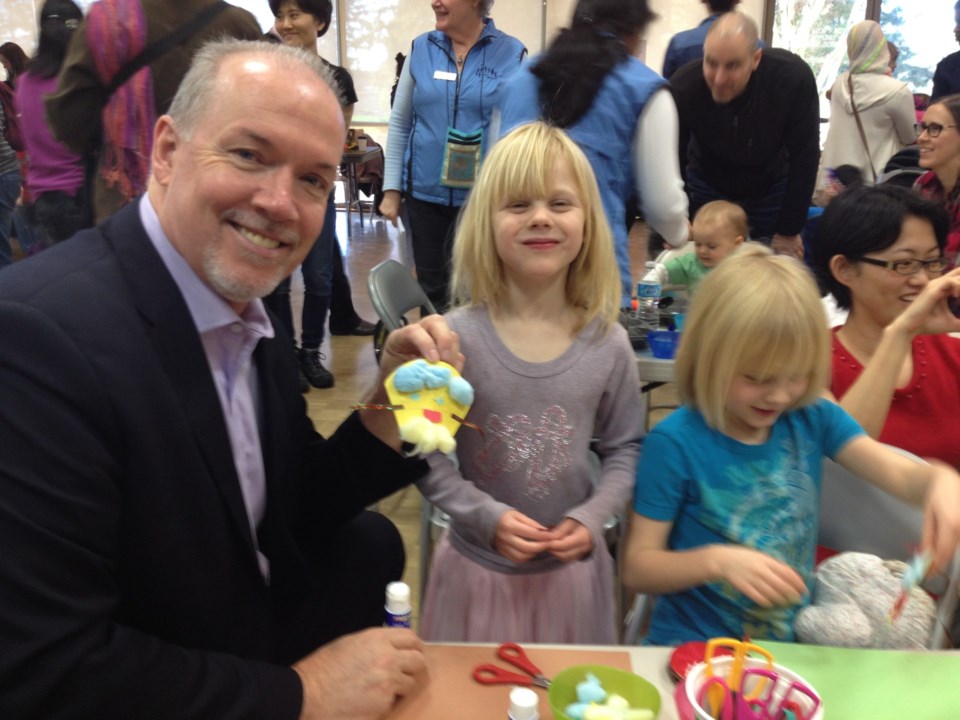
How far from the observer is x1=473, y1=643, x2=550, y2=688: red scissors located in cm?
93

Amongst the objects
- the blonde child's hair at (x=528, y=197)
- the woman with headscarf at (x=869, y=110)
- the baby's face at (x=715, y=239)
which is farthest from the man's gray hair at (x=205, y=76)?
the woman with headscarf at (x=869, y=110)

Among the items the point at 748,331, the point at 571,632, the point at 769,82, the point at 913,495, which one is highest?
the point at 769,82

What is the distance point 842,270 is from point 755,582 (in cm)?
102

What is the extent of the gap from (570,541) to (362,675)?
622 millimetres

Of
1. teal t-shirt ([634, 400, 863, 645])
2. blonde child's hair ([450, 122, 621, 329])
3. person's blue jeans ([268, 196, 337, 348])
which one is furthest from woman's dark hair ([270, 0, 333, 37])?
teal t-shirt ([634, 400, 863, 645])

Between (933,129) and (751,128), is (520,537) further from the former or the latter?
(933,129)

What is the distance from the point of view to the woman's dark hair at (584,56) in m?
2.19

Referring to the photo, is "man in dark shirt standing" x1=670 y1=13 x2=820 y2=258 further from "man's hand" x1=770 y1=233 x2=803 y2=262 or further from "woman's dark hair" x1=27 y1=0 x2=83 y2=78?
"woman's dark hair" x1=27 y1=0 x2=83 y2=78

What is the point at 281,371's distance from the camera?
1320 mm

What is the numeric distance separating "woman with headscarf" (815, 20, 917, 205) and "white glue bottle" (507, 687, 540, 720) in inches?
163

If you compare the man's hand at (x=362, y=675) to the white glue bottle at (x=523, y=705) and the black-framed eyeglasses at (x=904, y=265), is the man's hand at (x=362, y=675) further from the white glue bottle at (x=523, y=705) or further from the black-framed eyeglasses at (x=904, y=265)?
the black-framed eyeglasses at (x=904, y=265)

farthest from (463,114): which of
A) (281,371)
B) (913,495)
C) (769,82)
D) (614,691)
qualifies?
(614,691)

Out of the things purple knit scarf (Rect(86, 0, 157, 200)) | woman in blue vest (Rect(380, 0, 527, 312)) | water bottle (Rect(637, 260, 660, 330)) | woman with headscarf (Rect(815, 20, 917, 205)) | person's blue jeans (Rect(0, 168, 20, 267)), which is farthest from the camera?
person's blue jeans (Rect(0, 168, 20, 267))

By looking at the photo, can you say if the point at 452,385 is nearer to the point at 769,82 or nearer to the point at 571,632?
the point at 571,632
